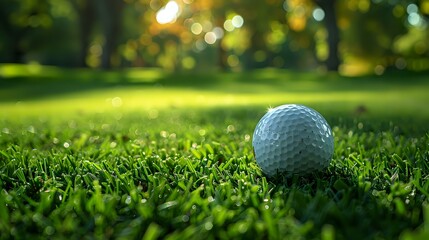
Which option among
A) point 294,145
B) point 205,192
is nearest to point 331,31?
point 294,145

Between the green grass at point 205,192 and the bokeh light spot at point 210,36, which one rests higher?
the green grass at point 205,192

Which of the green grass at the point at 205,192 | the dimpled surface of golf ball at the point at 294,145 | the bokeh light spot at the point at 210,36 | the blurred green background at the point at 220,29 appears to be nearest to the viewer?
the green grass at the point at 205,192

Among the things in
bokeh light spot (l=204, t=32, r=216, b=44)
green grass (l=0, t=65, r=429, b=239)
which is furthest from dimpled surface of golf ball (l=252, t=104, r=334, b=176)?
bokeh light spot (l=204, t=32, r=216, b=44)

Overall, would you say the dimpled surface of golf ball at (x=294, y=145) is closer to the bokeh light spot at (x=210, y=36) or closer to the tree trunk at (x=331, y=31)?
the tree trunk at (x=331, y=31)

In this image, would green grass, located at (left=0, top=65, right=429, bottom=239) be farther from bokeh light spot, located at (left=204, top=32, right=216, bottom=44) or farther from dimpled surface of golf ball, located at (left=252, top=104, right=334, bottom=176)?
bokeh light spot, located at (left=204, top=32, right=216, bottom=44)

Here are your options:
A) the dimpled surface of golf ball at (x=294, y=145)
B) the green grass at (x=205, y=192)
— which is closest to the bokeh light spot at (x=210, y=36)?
the green grass at (x=205, y=192)

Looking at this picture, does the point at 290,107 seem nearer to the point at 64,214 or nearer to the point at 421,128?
the point at 64,214

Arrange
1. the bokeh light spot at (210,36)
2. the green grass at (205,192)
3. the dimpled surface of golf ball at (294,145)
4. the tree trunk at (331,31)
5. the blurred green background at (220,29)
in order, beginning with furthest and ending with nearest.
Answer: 1. the bokeh light spot at (210,36)
2. the blurred green background at (220,29)
3. the tree trunk at (331,31)
4. the dimpled surface of golf ball at (294,145)
5. the green grass at (205,192)

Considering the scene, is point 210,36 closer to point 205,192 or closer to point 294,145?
point 294,145
